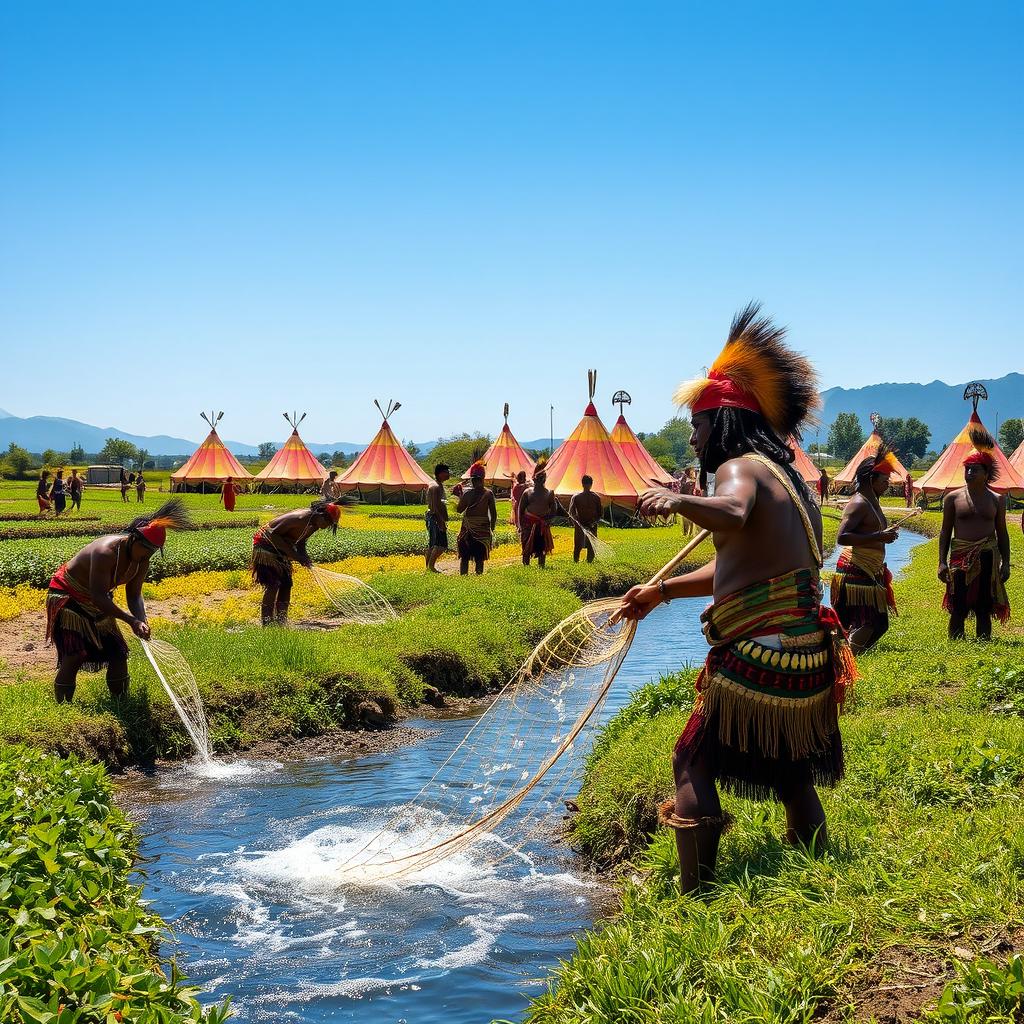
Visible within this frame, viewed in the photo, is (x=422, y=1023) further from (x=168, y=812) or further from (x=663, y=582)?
(x=168, y=812)

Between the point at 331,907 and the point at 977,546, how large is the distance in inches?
320

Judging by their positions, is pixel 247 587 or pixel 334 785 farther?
pixel 247 587

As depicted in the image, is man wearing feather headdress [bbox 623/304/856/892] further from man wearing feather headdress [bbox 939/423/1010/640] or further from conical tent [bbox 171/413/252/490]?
conical tent [bbox 171/413/252/490]

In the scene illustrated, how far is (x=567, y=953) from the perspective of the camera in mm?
6188

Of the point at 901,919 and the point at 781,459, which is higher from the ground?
the point at 781,459

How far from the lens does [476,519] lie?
20.2m

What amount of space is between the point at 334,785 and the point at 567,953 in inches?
147

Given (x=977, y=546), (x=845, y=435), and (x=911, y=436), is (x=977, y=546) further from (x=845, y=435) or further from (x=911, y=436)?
(x=845, y=435)

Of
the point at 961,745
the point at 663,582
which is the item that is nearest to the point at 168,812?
the point at 663,582

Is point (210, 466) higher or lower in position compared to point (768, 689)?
higher

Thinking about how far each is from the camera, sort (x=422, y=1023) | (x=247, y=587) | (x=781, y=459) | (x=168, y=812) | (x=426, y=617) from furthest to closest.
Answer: (x=247, y=587), (x=426, y=617), (x=168, y=812), (x=422, y=1023), (x=781, y=459)

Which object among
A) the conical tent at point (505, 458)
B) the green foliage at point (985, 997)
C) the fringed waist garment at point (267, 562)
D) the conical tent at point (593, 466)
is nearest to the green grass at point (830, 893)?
the green foliage at point (985, 997)

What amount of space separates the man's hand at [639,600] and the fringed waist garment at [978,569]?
781cm

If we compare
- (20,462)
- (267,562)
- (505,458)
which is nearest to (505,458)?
(505,458)
